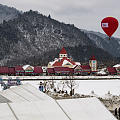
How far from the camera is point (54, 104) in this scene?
9820mm

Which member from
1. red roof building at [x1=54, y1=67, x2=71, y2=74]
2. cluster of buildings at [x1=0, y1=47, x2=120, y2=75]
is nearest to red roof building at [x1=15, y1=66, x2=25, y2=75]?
cluster of buildings at [x1=0, y1=47, x2=120, y2=75]

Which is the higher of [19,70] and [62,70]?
[19,70]

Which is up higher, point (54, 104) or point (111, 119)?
point (54, 104)

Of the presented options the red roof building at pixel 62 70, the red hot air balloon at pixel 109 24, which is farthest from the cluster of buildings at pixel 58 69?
the red hot air balloon at pixel 109 24

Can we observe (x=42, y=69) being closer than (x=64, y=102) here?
No

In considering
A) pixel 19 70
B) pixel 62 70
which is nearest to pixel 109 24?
pixel 62 70

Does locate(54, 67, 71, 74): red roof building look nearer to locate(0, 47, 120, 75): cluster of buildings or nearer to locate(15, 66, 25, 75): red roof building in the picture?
locate(0, 47, 120, 75): cluster of buildings

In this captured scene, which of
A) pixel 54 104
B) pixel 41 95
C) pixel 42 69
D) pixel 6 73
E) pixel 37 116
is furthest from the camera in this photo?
pixel 42 69

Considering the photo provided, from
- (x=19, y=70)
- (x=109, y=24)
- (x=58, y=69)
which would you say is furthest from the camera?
(x=58, y=69)

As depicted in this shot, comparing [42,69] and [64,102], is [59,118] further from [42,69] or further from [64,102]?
[42,69]

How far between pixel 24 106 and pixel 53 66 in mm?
77108

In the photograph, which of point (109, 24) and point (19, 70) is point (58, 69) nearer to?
point (19, 70)

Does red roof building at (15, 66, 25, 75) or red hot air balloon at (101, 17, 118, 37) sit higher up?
red hot air balloon at (101, 17, 118, 37)

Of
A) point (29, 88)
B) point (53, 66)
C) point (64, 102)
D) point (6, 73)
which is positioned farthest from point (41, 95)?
point (53, 66)
